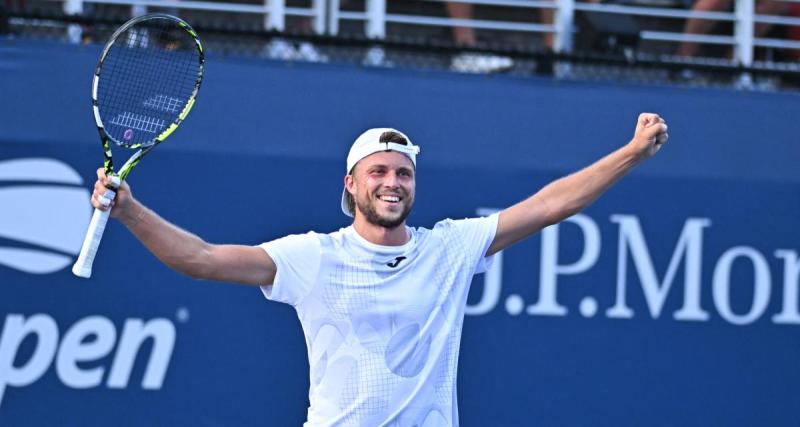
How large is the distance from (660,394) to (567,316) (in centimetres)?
63

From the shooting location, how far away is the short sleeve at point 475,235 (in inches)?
168

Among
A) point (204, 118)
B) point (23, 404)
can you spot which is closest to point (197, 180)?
point (204, 118)

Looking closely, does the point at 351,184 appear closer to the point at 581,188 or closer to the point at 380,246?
the point at 380,246

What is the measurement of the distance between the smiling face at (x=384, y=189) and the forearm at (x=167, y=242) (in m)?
0.49

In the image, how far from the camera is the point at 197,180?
19.9ft

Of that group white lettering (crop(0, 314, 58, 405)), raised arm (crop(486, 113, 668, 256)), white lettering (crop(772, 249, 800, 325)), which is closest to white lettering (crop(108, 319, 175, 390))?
white lettering (crop(0, 314, 58, 405))

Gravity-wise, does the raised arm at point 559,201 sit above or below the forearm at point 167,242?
above

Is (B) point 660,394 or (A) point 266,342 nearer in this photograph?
(A) point 266,342

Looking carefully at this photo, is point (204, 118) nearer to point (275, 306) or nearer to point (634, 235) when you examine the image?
point (275, 306)

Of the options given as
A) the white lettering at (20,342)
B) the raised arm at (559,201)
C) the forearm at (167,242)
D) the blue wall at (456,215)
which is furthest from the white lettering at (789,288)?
the forearm at (167,242)

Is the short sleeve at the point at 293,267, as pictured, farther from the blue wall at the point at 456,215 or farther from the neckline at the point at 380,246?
the blue wall at the point at 456,215

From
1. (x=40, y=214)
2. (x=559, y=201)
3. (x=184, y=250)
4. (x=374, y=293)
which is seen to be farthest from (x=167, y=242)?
(x=40, y=214)

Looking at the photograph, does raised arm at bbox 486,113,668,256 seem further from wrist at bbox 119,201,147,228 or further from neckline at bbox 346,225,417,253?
wrist at bbox 119,201,147,228

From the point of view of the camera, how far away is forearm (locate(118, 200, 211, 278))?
3.67m
